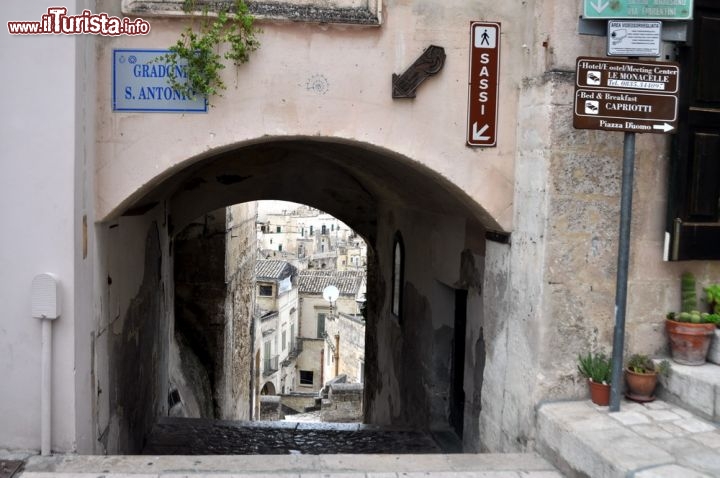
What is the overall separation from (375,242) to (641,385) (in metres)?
5.92

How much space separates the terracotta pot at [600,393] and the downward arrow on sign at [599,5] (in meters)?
2.16

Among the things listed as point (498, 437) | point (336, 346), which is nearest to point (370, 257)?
point (498, 437)

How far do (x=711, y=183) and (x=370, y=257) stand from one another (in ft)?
20.9

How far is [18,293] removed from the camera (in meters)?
3.85

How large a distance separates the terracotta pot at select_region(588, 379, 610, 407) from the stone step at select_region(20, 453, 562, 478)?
1.60 ft

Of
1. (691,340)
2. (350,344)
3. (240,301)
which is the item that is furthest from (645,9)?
(350,344)

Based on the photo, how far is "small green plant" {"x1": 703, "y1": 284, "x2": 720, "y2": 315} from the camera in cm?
425

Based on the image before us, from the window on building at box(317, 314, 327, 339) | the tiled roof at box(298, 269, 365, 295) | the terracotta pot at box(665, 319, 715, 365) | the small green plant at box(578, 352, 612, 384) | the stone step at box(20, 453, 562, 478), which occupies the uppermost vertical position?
the terracotta pot at box(665, 319, 715, 365)

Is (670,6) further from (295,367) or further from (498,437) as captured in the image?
(295,367)

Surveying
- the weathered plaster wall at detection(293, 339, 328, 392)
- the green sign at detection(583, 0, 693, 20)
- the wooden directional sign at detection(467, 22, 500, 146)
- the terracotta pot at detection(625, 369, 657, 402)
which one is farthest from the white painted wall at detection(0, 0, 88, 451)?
the weathered plaster wall at detection(293, 339, 328, 392)

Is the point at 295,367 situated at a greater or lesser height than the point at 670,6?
lesser

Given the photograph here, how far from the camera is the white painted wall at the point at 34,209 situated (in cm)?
376

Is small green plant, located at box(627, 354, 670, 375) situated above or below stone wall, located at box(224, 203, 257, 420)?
above

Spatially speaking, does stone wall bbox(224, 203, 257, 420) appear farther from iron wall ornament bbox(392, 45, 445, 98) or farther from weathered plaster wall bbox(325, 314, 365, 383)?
weathered plaster wall bbox(325, 314, 365, 383)
